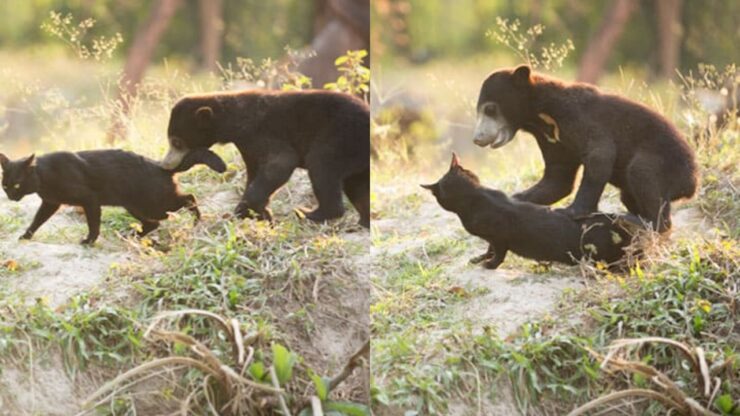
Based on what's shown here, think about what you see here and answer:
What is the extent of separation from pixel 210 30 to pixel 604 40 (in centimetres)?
160

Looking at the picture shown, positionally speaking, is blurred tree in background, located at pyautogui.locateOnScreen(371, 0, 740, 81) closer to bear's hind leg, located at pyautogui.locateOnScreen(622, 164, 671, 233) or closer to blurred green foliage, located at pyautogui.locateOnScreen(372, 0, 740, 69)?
blurred green foliage, located at pyautogui.locateOnScreen(372, 0, 740, 69)

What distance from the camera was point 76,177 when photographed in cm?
431

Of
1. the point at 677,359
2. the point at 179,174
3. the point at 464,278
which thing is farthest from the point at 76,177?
the point at 677,359

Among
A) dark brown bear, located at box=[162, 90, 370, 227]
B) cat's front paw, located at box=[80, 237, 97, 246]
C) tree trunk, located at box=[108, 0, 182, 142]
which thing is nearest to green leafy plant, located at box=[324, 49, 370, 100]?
dark brown bear, located at box=[162, 90, 370, 227]

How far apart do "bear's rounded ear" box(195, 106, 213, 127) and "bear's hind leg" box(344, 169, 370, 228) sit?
60 cm

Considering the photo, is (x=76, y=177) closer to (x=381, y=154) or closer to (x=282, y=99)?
(x=282, y=99)

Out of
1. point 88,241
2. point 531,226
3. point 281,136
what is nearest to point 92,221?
point 88,241

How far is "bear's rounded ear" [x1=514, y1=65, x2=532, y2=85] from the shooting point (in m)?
4.39

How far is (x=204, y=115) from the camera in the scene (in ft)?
14.6

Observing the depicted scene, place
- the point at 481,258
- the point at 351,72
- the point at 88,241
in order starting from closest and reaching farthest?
the point at 88,241 < the point at 481,258 < the point at 351,72

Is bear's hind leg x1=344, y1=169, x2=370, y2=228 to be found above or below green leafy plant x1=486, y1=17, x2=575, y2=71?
below

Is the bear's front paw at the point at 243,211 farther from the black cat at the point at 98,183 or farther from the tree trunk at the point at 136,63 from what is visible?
the tree trunk at the point at 136,63

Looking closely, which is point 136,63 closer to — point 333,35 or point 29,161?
point 29,161

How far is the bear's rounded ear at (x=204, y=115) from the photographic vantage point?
4453 millimetres
